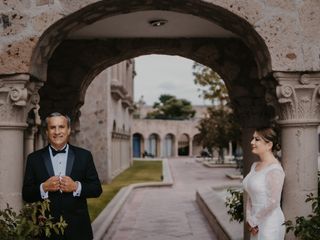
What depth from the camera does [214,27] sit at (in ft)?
22.5

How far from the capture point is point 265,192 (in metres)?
4.10

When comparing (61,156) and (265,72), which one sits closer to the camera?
(61,156)

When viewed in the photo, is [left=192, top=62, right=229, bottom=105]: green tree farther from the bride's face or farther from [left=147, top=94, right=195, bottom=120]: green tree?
[left=147, top=94, right=195, bottom=120]: green tree

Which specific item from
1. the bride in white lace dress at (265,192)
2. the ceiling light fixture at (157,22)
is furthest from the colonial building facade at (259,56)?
the ceiling light fixture at (157,22)

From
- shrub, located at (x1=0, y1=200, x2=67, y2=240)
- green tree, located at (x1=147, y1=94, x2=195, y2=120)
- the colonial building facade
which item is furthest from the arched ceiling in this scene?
green tree, located at (x1=147, y1=94, x2=195, y2=120)

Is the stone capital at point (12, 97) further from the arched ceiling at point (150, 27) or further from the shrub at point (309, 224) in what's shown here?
the shrub at point (309, 224)

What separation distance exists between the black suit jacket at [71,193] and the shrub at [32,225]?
9cm

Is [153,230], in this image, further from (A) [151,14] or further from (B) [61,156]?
(B) [61,156]

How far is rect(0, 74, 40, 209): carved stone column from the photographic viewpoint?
4664 mm

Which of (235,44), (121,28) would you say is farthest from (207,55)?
(121,28)

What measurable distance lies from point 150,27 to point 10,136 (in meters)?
2.98

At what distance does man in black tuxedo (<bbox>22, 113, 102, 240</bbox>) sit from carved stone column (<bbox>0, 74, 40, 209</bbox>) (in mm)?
573

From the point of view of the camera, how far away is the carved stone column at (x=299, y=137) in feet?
15.4

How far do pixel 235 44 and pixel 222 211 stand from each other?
13.9 ft
